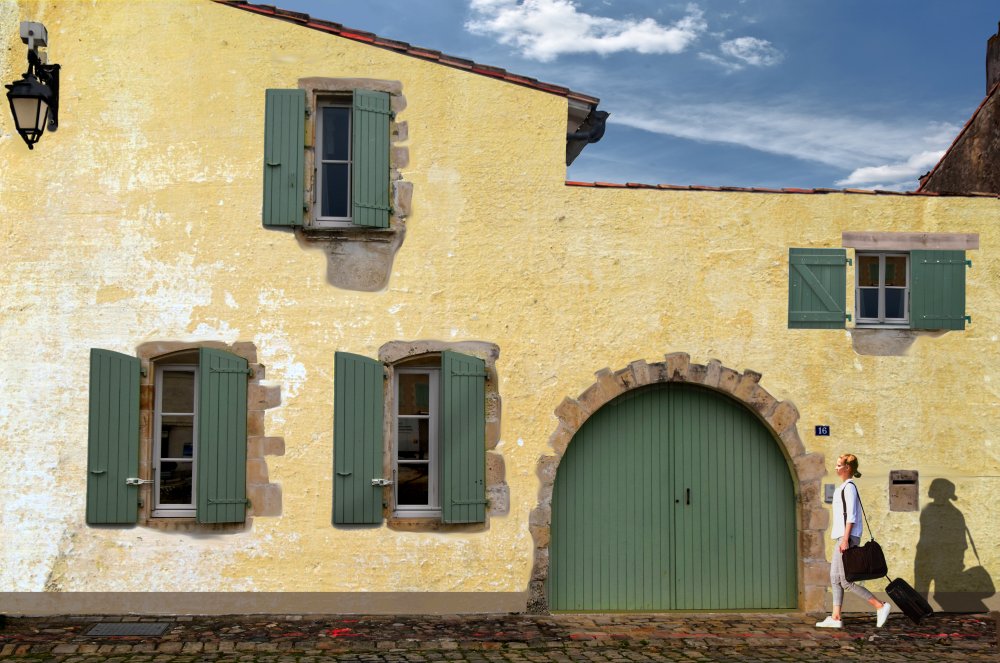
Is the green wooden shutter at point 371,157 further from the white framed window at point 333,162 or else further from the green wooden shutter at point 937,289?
the green wooden shutter at point 937,289

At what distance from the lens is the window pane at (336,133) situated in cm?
884

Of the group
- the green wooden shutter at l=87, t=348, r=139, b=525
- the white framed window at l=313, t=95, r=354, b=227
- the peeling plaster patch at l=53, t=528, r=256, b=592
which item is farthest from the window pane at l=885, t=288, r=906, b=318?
the green wooden shutter at l=87, t=348, r=139, b=525

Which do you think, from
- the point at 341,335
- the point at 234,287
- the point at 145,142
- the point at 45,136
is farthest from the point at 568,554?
the point at 45,136

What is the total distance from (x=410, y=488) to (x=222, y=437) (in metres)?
1.66

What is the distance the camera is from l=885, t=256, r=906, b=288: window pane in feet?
29.7

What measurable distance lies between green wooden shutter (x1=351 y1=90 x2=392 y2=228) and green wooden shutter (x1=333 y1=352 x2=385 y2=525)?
4.11 feet

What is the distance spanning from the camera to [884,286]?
29.6 feet

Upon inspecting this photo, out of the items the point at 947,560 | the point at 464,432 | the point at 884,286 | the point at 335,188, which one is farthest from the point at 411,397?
the point at 947,560

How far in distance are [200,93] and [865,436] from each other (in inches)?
259

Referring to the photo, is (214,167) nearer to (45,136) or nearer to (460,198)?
(45,136)

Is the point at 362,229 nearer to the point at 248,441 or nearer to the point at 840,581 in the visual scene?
the point at 248,441

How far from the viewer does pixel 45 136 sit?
8602 mm

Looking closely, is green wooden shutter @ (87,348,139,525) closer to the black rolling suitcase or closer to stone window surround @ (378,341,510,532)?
stone window surround @ (378,341,510,532)

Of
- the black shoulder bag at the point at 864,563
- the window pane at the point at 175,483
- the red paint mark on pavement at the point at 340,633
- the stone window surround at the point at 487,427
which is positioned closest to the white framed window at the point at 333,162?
the stone window surround at the point at 487,427
